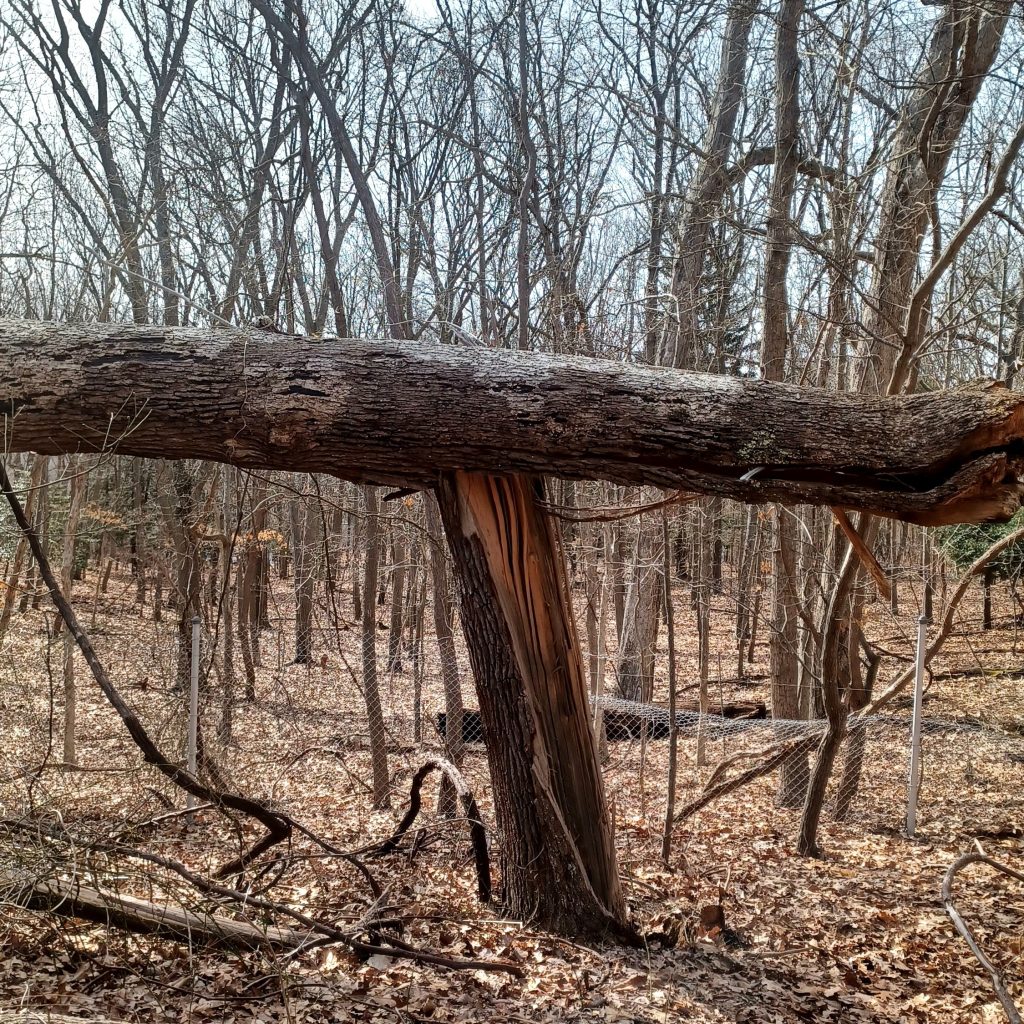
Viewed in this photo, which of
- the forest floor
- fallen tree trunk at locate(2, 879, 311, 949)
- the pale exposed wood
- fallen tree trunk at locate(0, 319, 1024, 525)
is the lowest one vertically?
the forest floor

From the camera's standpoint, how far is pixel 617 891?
4301 millimetres

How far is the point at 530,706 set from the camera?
A: 13.5 ft

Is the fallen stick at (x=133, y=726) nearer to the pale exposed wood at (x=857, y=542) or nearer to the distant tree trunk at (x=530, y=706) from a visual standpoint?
the distant tree trunk at (x=530, y=706)

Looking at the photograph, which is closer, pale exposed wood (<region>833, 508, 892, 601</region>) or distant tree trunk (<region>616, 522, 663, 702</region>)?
pale exposed wood (<region>833, 508, 892, 601</region>)

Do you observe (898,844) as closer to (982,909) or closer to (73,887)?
(982,909)

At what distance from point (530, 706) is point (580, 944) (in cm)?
123

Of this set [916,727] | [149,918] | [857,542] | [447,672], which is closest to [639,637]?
[447,672]

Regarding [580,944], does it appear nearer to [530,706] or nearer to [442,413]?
[530,706]

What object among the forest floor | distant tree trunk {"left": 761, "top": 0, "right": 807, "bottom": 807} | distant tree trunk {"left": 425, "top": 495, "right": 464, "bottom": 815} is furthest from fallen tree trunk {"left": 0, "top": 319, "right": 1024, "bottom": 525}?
distant tree trunk {"left": 425, "top": 495, "right": 464, "bottom": 815}

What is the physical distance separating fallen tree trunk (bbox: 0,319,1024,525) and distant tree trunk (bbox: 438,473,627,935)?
45 centimetres

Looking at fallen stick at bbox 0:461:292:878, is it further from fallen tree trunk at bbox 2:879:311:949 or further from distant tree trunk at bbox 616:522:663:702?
distant tree trunk at bbox 616:522:663:702

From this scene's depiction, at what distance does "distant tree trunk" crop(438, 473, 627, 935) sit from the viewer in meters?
4.08

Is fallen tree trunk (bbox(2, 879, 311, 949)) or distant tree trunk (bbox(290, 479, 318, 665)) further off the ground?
distant tree trunk (bbox(290, 479, 318, 665))

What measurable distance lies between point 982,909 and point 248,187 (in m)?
10.0
